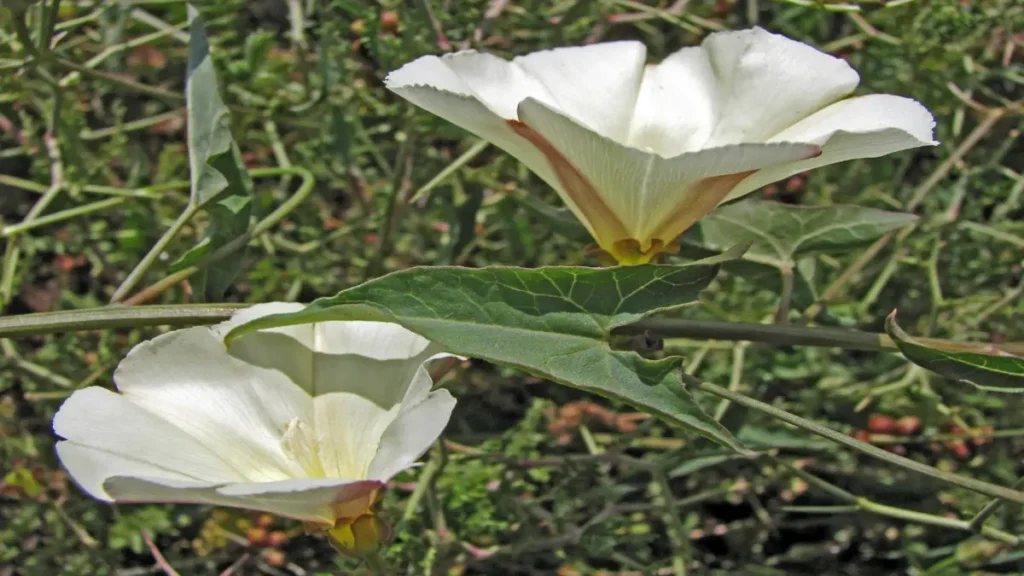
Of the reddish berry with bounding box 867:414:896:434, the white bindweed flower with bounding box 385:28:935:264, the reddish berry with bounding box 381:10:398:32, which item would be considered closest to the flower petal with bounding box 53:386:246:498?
the white bindweed flower with bounding box 385:28:935:264

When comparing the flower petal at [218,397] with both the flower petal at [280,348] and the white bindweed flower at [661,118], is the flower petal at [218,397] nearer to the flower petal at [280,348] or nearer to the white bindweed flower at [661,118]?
the flower petal at [280,348]

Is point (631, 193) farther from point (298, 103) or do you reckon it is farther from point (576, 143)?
point (298, 103)

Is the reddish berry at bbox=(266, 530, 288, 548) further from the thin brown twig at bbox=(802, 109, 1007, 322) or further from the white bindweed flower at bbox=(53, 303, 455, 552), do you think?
the thin brown twig at bbox=(802, 109, 1007, 322)

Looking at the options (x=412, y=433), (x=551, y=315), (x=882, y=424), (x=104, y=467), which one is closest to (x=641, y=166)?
(x=551, y=315)

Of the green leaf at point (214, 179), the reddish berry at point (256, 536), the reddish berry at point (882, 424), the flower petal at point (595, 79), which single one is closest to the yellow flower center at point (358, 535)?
the green leaf at point (214, 179)

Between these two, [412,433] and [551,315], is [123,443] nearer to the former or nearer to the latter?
[412,433]
